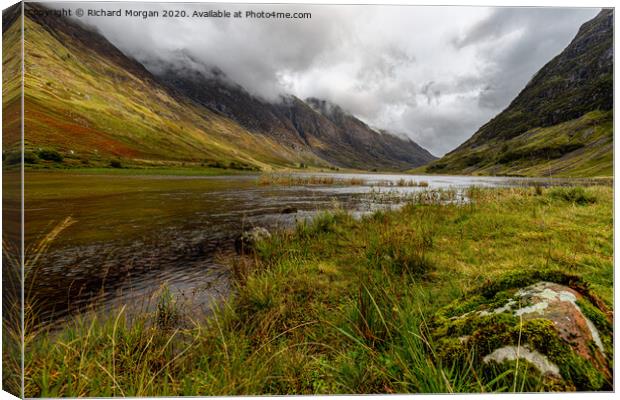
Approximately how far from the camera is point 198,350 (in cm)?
271

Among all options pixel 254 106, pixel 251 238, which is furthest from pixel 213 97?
pixel 251 238

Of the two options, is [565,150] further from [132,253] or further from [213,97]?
[132,253]

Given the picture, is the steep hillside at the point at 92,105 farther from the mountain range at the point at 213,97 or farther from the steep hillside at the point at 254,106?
the steep hillside at the point at 254,106

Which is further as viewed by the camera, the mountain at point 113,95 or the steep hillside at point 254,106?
the steep hillside at point 254,106

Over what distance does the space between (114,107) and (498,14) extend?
2586 cm

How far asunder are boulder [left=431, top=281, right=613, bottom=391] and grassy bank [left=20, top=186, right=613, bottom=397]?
0.09m

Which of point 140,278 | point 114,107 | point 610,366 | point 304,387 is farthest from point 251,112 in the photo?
point 114,107

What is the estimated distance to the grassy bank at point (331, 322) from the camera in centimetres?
204

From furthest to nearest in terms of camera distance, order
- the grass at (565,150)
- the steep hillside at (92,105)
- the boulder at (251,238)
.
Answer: the boulder at (251,238), the grass at (565,150), the steep hillside at (92,105)

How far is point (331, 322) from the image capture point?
293 centimetres

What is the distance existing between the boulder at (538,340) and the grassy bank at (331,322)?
0.29 feet

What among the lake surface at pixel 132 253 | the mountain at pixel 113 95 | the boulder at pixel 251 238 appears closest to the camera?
the mountain at pixel 113 95

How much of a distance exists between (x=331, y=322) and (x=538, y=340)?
1799 millimetres

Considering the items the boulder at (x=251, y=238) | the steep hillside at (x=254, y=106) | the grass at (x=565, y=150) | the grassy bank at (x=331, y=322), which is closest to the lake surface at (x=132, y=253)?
the boulder at (x=251, y=238)
